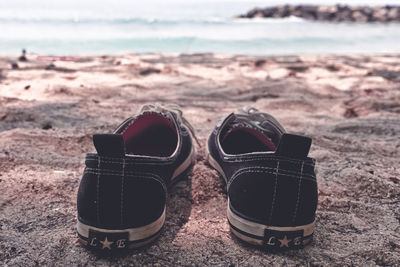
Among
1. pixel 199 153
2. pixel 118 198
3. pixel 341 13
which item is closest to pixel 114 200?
pixel 118 198

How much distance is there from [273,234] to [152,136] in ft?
2.52

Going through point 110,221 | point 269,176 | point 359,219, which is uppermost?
point 269,176

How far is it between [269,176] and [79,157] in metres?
1.06

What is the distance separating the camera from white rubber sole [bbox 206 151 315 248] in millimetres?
1030

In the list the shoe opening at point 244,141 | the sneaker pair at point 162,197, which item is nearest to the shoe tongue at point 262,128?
the shoe opening at point 244,141

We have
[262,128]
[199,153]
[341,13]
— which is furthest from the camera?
[341,13]

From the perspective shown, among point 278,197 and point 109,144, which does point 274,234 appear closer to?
point 278,197

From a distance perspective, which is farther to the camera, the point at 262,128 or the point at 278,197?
the point at 262,128

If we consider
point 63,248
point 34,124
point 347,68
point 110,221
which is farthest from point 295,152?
point 347,68

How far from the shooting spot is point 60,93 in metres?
2.84

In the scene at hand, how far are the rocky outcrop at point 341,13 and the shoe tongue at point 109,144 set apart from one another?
27755 millimetres

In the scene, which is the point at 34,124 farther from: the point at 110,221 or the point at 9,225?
the point at 110,221

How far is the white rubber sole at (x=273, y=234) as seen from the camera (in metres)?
1.03

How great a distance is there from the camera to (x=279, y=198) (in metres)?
1.03
